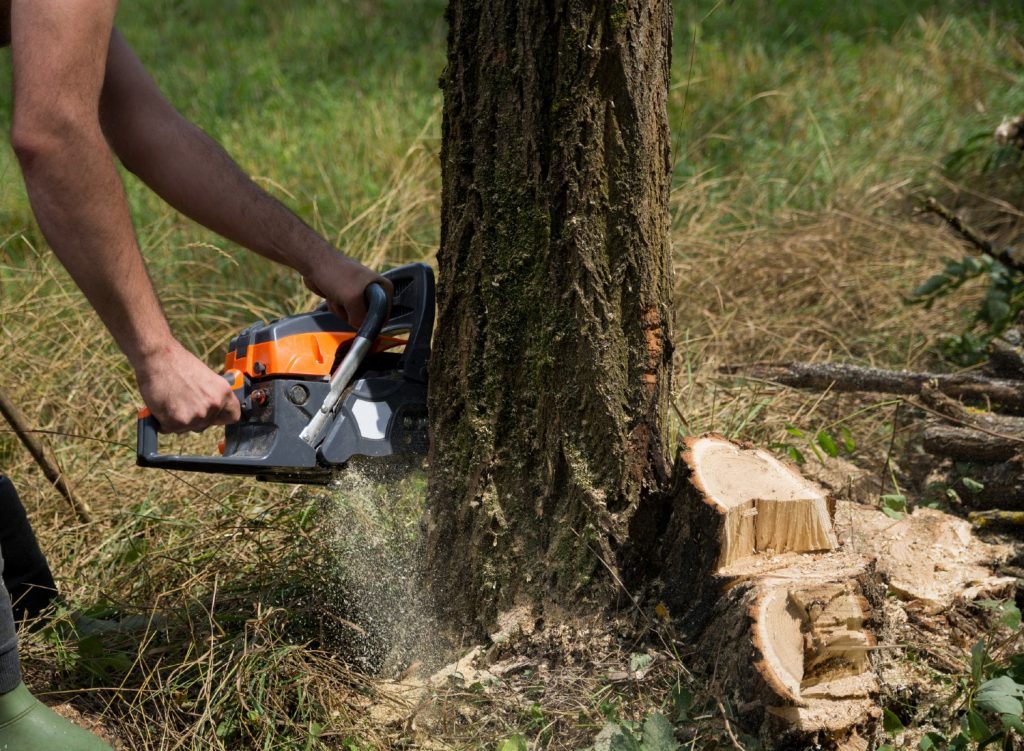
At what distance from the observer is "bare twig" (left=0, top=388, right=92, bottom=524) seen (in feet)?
8.32

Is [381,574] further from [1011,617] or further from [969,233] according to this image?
[969,233]

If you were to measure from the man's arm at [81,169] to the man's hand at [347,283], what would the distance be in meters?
0.40

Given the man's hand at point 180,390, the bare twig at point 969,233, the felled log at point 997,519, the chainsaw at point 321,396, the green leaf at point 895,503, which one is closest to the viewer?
the man's hand at point 180,390

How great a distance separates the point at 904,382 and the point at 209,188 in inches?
82.1

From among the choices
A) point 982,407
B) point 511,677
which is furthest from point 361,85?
point 511,677

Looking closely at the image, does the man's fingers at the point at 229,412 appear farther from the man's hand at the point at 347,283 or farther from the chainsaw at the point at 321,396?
the man's hand at the point at 347,283

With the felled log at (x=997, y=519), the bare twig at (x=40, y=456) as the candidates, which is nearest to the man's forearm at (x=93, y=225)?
the bare twig at (x=40, y=456)

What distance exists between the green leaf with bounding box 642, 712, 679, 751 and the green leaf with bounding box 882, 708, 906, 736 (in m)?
0.45

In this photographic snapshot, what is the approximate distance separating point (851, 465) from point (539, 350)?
1.42 m

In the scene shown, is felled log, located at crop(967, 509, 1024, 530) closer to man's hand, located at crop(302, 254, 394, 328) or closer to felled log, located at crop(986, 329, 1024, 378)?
felled log, located at crop(986, 329, 1024, 378)

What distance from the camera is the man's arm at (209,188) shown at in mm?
2119

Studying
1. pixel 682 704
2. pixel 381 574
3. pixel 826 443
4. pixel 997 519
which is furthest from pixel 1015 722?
pixel 381 574

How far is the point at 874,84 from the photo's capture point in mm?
5402

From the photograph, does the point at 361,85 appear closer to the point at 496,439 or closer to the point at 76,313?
the point at 76,313
